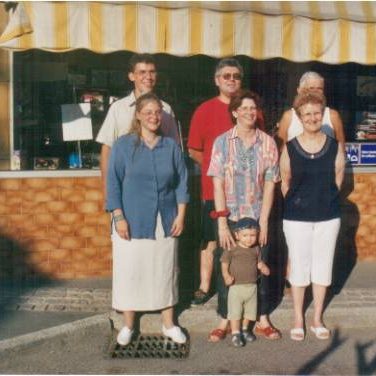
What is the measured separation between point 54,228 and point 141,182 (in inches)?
77.1

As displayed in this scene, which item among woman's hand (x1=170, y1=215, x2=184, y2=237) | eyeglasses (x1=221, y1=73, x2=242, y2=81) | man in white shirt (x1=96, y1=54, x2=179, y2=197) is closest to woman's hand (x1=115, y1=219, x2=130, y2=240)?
woman's hand (x1=170, y1=215, x2=184, y2=237)

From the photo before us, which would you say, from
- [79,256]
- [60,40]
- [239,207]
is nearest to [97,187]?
[79,256]

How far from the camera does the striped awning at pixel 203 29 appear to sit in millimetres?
5719

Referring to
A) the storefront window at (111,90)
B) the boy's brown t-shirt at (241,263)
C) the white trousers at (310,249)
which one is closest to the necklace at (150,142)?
the boy's brown t-shirt at (241,263)

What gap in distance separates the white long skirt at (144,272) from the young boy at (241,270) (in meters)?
0.41

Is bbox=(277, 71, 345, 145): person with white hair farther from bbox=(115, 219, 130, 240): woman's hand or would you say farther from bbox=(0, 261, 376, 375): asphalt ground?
bbox=(115, 219, 130, 240): woman's hand

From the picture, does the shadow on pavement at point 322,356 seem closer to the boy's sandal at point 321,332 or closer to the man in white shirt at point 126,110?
the boy's sandal at point 321,332

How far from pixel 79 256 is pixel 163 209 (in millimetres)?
1934

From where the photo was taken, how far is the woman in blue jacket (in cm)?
488

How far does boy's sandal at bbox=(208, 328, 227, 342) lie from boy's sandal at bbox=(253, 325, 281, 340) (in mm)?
264

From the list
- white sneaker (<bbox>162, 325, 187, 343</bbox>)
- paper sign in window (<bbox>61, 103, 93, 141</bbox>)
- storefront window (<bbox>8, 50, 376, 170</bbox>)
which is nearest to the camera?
white sneaker (<bbox>162, 325, 187, 343</bbox>)

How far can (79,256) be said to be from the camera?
662 cm

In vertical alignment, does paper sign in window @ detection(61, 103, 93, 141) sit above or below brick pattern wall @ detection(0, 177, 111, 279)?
above

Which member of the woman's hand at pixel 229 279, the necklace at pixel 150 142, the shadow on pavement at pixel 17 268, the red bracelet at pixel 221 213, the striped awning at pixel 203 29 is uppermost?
the striped awning at pixel 203 29
